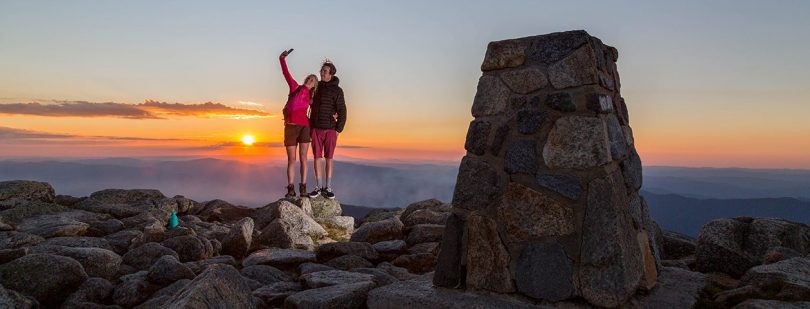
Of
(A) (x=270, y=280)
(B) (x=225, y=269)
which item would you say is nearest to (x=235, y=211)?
(A) (x=270, y=280)

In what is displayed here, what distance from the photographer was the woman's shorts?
12.6 meters

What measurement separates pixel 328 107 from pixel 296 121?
79cm

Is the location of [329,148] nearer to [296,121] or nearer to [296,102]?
[296,121]

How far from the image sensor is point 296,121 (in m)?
12.5

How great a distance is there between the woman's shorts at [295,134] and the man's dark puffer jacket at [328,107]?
0.26m

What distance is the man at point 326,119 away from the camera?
1233cm

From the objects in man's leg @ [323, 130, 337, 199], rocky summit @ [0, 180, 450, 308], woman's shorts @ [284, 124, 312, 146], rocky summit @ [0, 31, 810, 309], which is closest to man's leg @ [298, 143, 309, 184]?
woman's shorts @ [284, 124, 312, 146]

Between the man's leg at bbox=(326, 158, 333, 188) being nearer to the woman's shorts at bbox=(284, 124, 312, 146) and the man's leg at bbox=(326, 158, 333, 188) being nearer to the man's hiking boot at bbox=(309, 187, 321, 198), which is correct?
the man's hiking boot at bbox=(309, 187, 321, 198)

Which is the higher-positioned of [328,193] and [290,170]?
[290,170]

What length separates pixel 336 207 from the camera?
1315 centimetres

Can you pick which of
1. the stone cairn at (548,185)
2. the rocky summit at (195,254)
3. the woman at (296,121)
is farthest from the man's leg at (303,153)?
the stone cairn at (548,185)

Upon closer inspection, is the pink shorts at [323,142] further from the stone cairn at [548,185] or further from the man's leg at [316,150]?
the stone cairn at [548,185]

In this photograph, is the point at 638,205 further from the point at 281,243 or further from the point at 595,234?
the point at 281,243

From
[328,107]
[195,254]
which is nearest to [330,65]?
[328,107]
